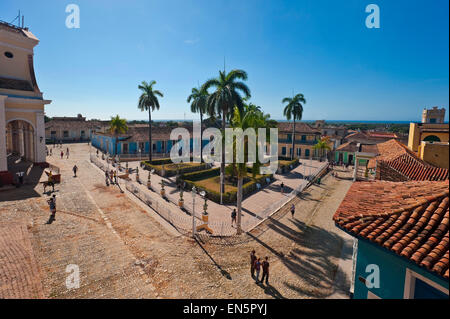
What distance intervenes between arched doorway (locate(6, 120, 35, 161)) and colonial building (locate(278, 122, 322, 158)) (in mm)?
40266

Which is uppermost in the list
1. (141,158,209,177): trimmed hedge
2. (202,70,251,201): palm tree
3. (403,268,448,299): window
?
(202,70,251,201): palm tree

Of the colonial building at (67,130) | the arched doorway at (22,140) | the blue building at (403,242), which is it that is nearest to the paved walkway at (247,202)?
the blue building at (403,242)

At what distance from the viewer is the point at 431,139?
20.2 m

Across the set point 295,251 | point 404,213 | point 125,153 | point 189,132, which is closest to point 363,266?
point 404,213

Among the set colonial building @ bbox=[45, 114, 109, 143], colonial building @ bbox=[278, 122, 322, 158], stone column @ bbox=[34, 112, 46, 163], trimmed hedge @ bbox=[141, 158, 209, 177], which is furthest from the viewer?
colonial building @ bbox=[45, 114, 109, 143]

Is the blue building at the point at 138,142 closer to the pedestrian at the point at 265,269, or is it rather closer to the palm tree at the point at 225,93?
the palm tree at the point at 225,93

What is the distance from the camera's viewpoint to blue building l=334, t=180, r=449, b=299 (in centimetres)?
533

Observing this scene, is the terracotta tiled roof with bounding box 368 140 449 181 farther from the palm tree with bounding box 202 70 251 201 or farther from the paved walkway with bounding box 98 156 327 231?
the palm tree with bounding box 202 70 251 201

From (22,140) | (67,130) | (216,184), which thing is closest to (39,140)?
(22,140)

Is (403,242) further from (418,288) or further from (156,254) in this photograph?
(156,254)

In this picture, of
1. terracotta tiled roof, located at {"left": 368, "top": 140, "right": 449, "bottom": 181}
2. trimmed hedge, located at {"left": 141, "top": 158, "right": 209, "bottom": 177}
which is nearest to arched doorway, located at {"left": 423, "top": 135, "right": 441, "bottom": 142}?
terracotta tiled roof, located at {"left": 368, "top": 140, "right": 449, "bottom": 181}
